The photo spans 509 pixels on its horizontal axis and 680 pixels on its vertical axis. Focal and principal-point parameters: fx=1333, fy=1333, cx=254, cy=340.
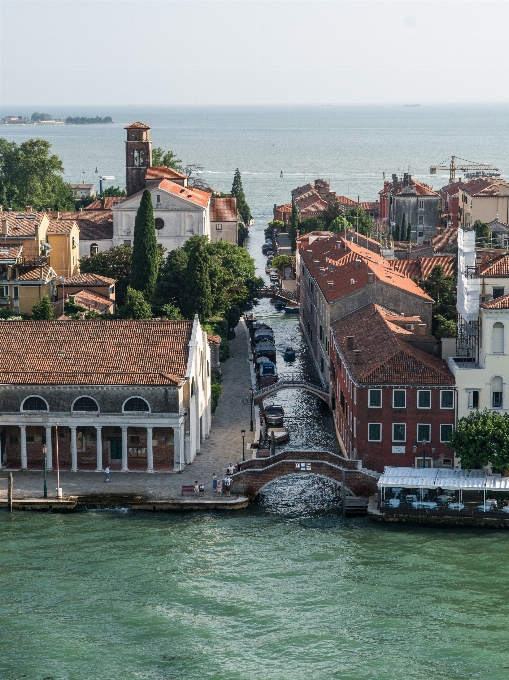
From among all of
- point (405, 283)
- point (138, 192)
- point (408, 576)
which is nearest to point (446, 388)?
point (408, 576)

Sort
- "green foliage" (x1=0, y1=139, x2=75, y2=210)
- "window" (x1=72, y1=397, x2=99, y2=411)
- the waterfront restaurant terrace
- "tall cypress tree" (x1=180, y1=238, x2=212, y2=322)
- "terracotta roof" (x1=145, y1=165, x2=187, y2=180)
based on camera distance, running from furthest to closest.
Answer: "green foliage" (x1=0, y1=139, x2=75, y2=210)
"terracotta roof" (x1=145, y1=165, x2=187, y2=180)
"tall cypress tree" (x1=180, y1=238, x2=212, y2=322)
"window" (x1=72, y1=397, x2=99, y2=411)
the waterfront restaurant terrace

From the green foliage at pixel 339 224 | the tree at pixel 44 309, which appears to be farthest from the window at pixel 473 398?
the green foliage at pixel 339 224

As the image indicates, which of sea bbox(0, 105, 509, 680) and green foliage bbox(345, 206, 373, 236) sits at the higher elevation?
green foliage bbox(345, 206, 373, 236)

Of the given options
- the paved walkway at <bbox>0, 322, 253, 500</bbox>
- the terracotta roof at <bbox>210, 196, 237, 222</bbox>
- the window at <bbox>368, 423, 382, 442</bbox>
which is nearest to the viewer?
the paved walkway at <bbox>0, 322, 253, 500</bbox>

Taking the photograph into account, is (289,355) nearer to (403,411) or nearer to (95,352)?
(95,352)

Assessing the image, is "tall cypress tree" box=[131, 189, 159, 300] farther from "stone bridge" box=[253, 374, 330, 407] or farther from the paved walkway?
the paved walkway

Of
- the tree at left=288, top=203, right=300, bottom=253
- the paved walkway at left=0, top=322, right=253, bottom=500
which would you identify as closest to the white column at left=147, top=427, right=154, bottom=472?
the paved walkway at left=0, top=322, right=253, bottom=500

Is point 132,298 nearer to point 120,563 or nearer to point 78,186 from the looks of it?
point 120,563
